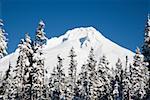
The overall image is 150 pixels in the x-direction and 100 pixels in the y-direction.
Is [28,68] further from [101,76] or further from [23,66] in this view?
[101,76]

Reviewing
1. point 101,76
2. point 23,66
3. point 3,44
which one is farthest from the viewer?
point 101,76

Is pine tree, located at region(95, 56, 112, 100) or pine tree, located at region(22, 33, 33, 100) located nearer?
pine tree, located at region(22, 33, 33, 100)

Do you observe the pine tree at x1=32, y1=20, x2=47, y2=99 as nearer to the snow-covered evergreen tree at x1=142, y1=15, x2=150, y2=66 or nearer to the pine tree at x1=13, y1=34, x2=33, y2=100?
the pine tree at x1=13, y1=34, x2=33, y2=100

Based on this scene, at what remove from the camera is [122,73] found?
107m

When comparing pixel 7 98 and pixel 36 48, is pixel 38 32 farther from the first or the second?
pixel 7 98

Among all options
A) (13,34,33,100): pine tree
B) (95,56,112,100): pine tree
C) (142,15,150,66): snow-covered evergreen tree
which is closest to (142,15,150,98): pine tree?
(142,15,150,66): snow-covered evergreen tree

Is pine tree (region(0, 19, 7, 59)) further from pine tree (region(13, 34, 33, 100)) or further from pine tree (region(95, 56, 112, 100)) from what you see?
pine tree (region(95, 56, 112, 100))

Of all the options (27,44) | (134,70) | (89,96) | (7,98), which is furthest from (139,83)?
(7,98)

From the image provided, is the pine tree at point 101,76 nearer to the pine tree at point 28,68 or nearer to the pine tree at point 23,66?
the pine tree at point 23,66

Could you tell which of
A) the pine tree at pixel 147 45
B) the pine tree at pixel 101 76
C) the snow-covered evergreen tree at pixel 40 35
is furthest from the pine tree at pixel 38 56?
the pine tree at pixel 101 76

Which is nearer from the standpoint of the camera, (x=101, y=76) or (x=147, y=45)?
(x=147, y=45)

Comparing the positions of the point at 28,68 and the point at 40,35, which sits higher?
the point at 40,35

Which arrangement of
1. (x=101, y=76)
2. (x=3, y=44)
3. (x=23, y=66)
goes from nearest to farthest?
(x=3, y=44) < (x=23, y=66) < (x=101, y=76)

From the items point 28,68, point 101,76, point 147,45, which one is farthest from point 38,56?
point 101,76
